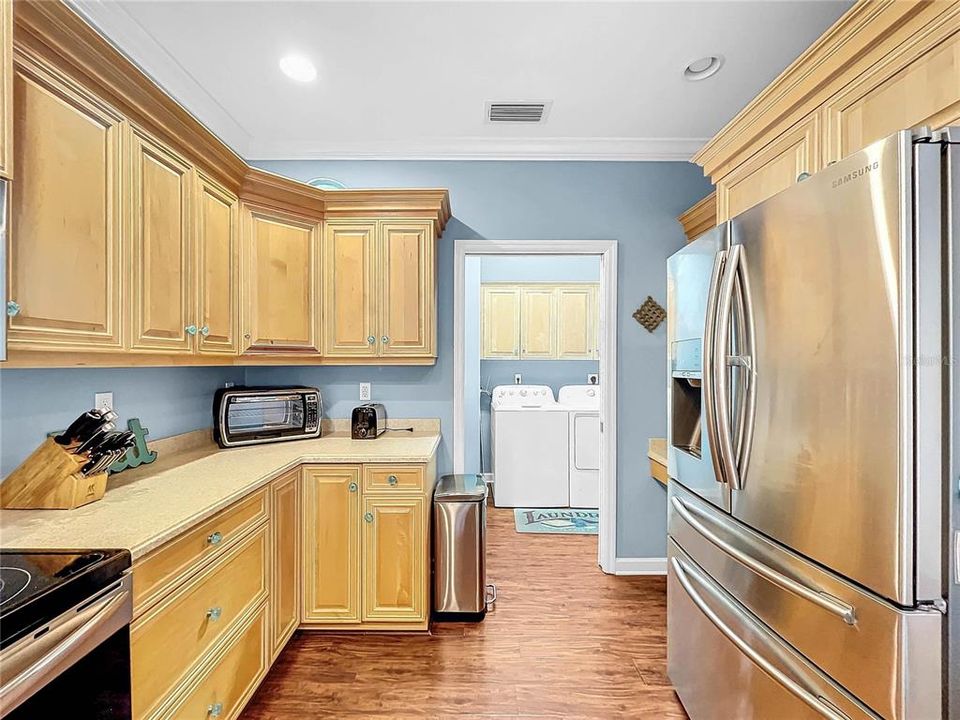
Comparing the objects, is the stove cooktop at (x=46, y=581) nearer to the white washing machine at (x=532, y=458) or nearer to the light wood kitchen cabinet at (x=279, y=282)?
the light wood kitchen cabinet at (x=279, y=282)

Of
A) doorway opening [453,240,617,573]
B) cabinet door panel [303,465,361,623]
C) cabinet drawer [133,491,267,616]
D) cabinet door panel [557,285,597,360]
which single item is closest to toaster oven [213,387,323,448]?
cabinet door panel [303,465,361,623]

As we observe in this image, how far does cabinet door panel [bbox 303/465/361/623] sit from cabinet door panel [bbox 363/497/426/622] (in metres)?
Result: 0.06

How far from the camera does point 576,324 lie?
17.3 feet

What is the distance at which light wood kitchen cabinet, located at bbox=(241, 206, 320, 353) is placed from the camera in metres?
2.57

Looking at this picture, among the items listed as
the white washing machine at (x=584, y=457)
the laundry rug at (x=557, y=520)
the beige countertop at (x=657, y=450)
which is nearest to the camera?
the beige countertop at (x=657, y=450)

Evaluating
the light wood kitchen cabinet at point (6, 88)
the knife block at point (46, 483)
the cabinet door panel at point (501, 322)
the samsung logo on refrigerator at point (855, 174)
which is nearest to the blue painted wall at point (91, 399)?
the knife block at point (46, 483)

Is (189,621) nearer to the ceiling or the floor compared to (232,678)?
nearer to the ceiling

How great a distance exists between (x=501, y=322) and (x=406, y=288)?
2.55m

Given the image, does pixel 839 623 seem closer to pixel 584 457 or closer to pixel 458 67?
pixel 458 67

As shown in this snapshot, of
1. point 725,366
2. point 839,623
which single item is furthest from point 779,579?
point 725,366

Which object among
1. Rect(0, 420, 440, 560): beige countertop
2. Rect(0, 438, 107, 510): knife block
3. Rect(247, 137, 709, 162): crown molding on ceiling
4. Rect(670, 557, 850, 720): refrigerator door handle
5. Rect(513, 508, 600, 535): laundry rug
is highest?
Rect(247, 137, 709, 162): crown molding on ceiling

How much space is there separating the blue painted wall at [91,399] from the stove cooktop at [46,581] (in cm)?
63

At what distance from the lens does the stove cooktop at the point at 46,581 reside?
0.92m

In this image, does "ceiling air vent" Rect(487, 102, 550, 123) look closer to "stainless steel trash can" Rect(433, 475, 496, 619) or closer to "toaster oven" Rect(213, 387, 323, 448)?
"toaster oven" Rect(213, 387, 323, 448)
